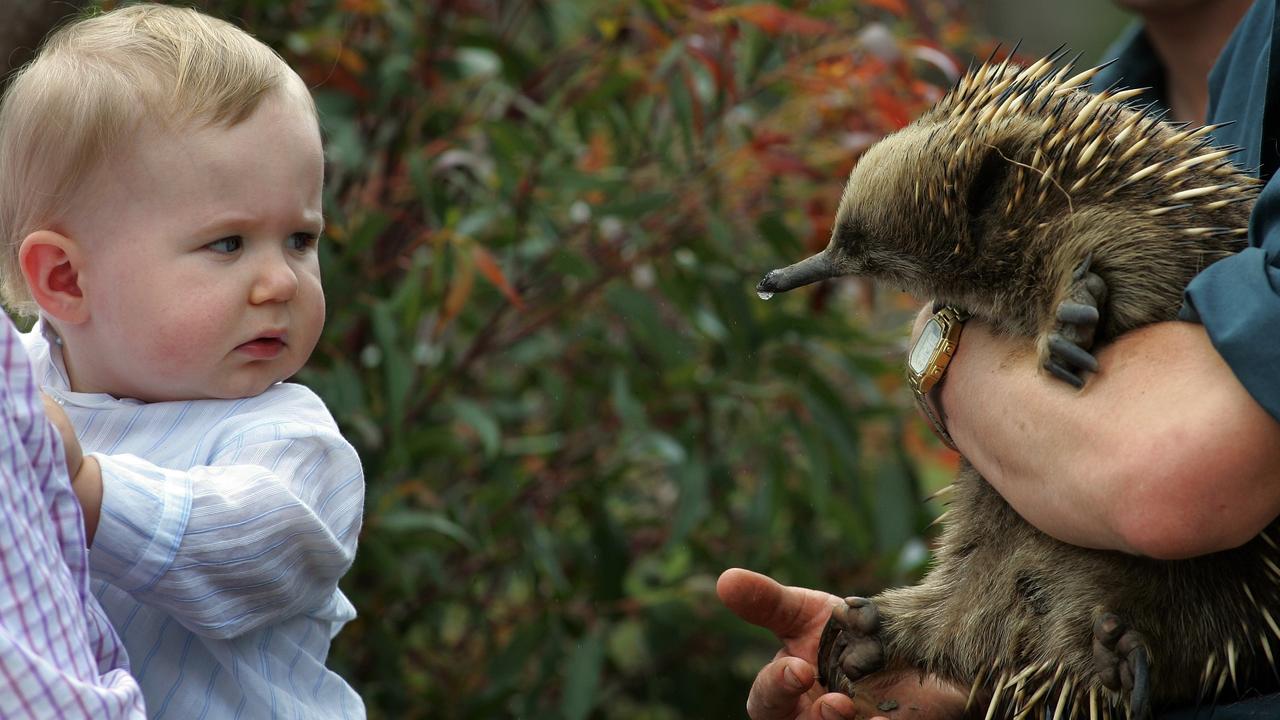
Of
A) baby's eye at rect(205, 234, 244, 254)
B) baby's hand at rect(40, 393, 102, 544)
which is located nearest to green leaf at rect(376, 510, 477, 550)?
baby's eye at rect(205, 234, 244, 254)

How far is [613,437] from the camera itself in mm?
2787

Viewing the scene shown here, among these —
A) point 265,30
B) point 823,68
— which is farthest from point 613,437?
→ point 265,30

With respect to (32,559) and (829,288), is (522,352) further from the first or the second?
(32,559)

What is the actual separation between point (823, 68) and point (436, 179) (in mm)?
754

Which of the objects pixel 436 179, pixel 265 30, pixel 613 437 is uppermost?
pixel 265 30

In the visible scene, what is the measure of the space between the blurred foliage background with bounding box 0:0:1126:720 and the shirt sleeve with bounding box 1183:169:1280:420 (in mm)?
1104

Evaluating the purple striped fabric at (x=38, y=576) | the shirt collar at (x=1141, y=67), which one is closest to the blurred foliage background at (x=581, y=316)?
the shirt collar at (x=1141, y=67)

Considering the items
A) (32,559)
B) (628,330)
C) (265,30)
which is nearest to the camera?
(32,559)

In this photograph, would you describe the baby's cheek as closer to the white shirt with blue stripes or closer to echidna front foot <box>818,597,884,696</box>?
the white shirt with blue stripes

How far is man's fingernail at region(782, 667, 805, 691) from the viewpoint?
4.95 ft

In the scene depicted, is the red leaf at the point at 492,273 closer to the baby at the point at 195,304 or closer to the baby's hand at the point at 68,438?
the baby at the point at 195,304

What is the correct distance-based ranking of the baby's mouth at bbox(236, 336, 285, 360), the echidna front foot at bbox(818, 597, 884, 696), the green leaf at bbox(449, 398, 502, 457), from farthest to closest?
the green leaf at bbox(449, 398, 502, 457)
the echidna front foot at bbox(818, 597, 884, 696)
the baby's mouth at bbox(236, 336, 285, 360)

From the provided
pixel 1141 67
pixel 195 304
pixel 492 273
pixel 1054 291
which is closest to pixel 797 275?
pixel 1054 291

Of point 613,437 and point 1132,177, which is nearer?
point 1132,177
